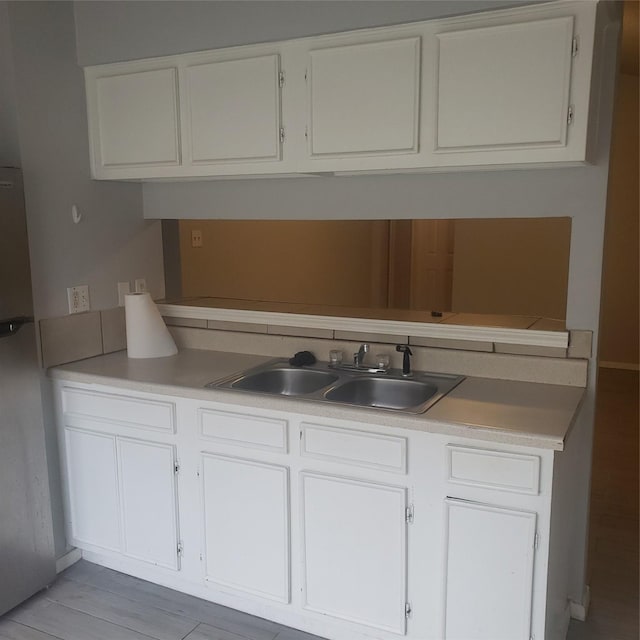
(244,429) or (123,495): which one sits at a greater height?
(244,429)

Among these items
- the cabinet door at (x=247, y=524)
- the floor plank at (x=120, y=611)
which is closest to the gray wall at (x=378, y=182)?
the cabinet door at (x=247, y=524)

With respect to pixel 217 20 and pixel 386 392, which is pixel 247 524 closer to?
pixel 386 392

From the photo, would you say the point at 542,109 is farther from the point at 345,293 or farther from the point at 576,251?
the point at 345,293

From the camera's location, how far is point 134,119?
8.13 ft

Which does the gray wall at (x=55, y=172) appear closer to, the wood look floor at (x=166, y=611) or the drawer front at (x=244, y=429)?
the wood look floor at (x=166, y=611)

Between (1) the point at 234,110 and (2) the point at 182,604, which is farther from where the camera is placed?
(2) the point at 182,604

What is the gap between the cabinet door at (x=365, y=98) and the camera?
6.53 ft

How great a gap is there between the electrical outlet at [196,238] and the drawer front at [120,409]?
1.43 m

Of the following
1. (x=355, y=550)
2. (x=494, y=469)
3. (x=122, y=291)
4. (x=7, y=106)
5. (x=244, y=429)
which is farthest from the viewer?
(x=122, y=291)

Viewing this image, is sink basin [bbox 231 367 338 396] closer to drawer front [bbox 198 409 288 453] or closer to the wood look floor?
drawer front [bbox 198 409 288 453]

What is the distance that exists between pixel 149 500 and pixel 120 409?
1.20ft

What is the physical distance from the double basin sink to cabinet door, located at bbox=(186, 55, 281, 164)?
0.83 m

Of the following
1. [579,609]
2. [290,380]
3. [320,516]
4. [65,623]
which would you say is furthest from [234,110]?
[579,609]

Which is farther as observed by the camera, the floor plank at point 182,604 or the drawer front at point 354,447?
the floor plank at point 182,604
